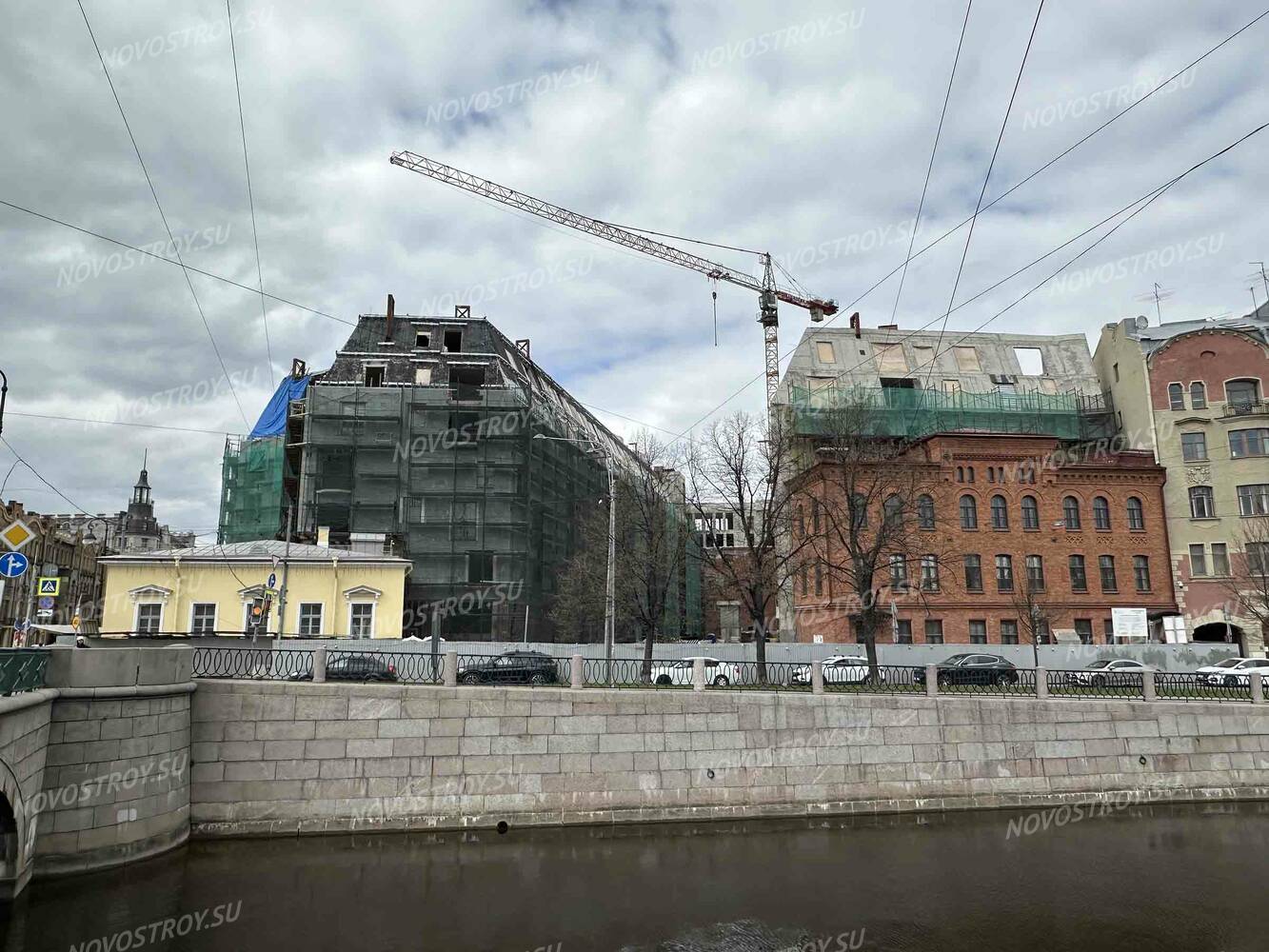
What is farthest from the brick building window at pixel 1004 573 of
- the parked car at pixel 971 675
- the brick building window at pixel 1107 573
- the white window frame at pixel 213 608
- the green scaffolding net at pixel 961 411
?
the white window frame at pixel 213 608

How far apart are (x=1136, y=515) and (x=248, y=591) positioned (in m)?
42.4

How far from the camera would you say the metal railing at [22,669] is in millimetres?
12062

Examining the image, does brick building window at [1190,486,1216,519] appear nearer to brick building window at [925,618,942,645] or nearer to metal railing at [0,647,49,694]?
brick building window at [925,618,942,645]

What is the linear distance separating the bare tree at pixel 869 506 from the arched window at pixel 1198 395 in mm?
14194

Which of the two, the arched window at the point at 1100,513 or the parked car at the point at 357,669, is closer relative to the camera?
the parked car at the point at 357,669

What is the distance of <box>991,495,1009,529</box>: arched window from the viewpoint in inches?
1734

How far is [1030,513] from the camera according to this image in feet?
145

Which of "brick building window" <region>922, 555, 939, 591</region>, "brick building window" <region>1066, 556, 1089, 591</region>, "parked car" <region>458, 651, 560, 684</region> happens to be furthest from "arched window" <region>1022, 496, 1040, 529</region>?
"parked car" <region>458, 651, 560, 684</region>

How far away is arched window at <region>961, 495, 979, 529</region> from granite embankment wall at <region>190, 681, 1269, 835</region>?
851 inches

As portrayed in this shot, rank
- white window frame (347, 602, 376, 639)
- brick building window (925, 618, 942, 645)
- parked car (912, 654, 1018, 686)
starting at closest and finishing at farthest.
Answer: parked car (912, 654, 1018, 686) < white window frame (347, 602, 376, 639) < brick building window (925, 618, 942, 645)

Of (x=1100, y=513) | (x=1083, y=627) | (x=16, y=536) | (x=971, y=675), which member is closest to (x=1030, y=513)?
(x=1100, y=513)

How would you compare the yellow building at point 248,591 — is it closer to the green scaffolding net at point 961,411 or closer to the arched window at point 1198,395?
the green scaffolding net at point 961,411

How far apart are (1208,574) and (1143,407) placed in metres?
9.26

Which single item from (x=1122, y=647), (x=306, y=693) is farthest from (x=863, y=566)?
(x=306, y=693)
